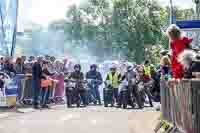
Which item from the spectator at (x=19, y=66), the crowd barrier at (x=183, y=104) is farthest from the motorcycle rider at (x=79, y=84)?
the crowd barrier at (x=183, y=104)

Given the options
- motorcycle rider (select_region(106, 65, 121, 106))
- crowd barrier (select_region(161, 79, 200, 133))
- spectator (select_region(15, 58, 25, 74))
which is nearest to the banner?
spectator (select_region(15, 58, 25, 74))

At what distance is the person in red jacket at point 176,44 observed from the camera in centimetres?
1112

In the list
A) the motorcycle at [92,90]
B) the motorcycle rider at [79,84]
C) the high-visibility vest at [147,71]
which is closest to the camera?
the motorcycle rider at [79,84]

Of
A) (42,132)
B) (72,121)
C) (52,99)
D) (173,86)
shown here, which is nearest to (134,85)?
(52,99)

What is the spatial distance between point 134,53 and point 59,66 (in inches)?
1150

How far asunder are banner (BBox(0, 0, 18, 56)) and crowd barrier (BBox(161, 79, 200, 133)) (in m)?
13.0

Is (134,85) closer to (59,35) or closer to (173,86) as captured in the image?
(173,86)

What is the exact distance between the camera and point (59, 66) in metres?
26.3

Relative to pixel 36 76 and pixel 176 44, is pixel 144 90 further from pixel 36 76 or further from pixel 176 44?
pixel 176 44

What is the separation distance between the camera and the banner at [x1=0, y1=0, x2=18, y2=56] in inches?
954

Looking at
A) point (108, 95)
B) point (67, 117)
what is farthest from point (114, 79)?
point (67, 117)

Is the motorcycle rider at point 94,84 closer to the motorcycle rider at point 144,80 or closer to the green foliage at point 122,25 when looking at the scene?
the motorcycle rider at point 144,80

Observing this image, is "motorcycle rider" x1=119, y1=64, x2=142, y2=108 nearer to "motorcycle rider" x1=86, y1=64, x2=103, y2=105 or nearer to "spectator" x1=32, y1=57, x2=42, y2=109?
"motorcycle rider" x1=86, y1=64, x2=103, y2=105

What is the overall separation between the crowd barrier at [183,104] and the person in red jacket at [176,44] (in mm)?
248
